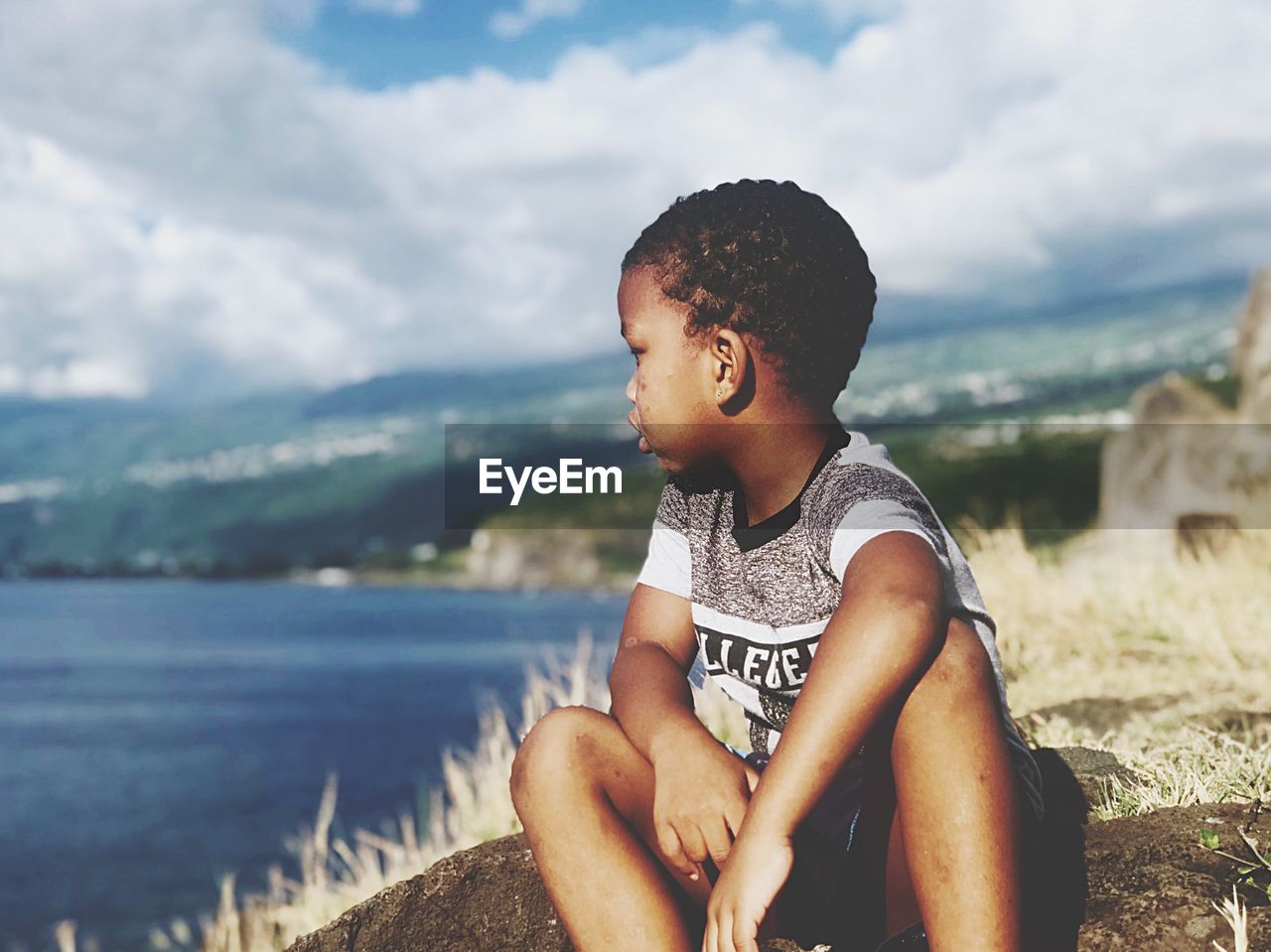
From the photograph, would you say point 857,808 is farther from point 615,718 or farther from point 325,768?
point 325,768

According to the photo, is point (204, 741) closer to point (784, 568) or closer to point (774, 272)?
point (784, 568)

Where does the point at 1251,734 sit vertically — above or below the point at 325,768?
above

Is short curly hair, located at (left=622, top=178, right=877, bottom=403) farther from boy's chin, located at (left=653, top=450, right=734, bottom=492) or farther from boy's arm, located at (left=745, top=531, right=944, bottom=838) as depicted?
boy's arm, located at (left=745, top=531, right=944, bottom=838)

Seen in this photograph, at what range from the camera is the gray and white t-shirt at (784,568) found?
81.7 inches

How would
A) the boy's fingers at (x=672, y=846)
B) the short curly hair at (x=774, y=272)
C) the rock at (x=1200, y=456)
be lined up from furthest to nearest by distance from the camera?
the rock at (x=1200, y=456)
the short curly hair at (x=774, y=272)
the boy's fingers at (x=672, y=846)

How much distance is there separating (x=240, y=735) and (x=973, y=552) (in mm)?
38273

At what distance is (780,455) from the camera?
7.53 feet

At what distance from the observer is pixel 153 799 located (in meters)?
30.5

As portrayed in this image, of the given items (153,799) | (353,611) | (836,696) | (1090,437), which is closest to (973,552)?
(836,696)

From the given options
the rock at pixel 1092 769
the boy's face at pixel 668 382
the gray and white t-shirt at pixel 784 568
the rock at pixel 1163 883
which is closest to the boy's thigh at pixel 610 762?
the gray and white t-shirt at pixel 784 568

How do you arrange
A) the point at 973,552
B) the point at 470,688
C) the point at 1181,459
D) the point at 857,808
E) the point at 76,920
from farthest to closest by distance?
the point at 470,688 < the point at 76,920 < the point at 1181,459 < the point at 973,552 < the point at 857,808

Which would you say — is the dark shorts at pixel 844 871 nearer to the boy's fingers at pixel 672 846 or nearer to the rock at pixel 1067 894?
the rock at pixel 1067 894

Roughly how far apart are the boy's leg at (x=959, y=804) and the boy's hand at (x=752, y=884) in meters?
0.23

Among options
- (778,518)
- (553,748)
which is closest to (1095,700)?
(778,518)
